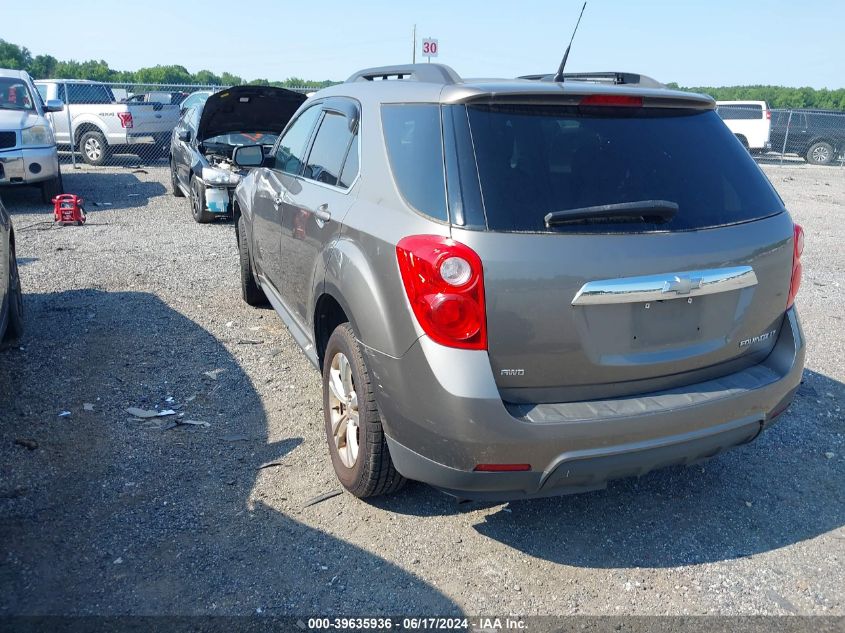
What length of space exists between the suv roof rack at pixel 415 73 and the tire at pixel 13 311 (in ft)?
10.0

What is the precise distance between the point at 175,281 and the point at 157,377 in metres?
2.58

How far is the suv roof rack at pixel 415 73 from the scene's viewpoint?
315cm

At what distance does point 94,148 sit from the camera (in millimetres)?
16531

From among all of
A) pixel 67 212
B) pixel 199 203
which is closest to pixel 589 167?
pixel 199 203

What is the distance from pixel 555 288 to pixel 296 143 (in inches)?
105

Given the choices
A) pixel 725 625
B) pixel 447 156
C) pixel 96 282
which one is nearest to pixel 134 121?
pixel 96 282

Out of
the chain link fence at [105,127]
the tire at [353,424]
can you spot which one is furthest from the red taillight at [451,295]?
the chain link fence at [105,127]

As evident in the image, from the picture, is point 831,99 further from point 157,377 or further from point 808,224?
point 157,377

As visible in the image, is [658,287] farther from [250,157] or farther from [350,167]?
[250,157]

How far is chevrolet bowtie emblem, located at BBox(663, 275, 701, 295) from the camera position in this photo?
8.81 feet

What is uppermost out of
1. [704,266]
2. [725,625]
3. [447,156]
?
[447,156]

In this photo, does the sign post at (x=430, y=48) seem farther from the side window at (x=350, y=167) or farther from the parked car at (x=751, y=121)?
the side window at (x=350, y=167)

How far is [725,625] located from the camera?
107 inches

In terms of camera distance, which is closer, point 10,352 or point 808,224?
point 10,352
